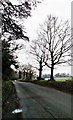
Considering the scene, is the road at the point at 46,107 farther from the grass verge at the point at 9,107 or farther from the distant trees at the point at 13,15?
the distant trees at the point at 13,15

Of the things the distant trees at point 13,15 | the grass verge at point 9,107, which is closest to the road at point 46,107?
the grass verge at point 9,107

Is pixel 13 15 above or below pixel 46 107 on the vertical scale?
above

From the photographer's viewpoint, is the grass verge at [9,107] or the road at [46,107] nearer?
the grass verge at [9,107]

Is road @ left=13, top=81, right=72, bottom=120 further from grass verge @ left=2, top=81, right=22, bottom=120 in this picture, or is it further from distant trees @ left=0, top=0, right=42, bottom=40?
distant trees @ left=0, top=0, right=42, bottom=40

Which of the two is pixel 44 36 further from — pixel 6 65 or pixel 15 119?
pixel 15 119

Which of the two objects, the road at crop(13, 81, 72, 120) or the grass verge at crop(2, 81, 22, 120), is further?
the road at crop(13, 81, 72, 120)

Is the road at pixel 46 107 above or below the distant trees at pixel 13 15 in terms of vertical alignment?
below

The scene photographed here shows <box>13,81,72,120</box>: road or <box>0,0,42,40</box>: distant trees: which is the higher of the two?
<box>0,0,42,40</box>: distant trees

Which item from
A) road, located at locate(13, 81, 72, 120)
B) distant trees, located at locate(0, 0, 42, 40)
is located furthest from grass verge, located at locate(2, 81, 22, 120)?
distant trees, located at locate(0, 0, 42, 40)

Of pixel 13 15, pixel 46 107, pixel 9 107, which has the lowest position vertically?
pixel 46 107

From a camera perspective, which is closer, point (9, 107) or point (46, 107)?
point (9, 107)

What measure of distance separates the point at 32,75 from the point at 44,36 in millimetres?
43205

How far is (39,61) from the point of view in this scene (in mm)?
45625

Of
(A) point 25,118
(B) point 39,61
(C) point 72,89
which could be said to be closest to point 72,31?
(B) point 39,61
